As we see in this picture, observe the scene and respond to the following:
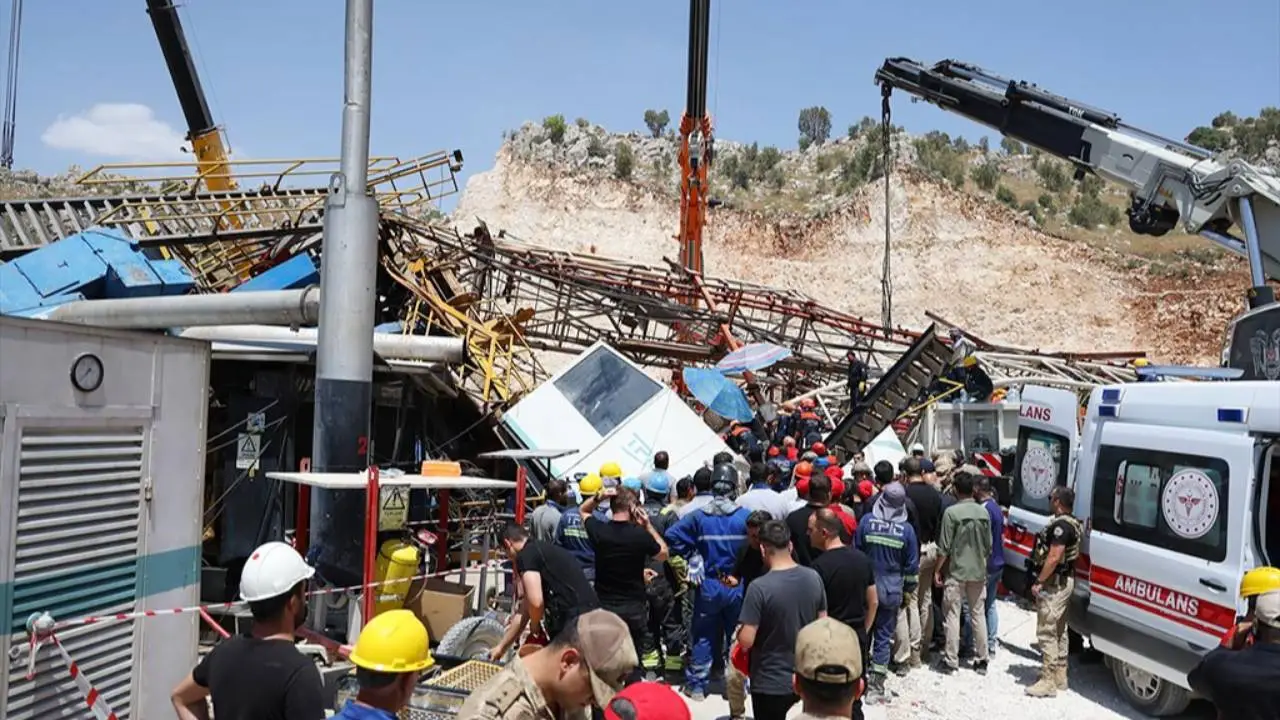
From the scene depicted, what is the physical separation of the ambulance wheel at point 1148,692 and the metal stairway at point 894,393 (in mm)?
6688

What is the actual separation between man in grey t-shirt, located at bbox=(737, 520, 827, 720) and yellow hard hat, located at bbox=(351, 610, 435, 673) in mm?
2410

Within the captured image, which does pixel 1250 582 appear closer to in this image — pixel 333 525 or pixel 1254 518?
pixel 1254 518

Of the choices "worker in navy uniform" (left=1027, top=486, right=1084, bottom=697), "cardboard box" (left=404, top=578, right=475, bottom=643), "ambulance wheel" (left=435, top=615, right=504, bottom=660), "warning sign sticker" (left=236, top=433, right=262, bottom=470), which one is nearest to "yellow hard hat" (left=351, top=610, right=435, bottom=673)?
"ambulance wheel" (left=435, top=615, right=504, bottom=660)

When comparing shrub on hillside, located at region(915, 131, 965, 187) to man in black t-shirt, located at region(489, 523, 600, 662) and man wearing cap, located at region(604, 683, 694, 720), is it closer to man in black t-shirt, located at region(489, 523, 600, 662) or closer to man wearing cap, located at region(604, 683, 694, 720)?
man in black t-shirt, located at region(489, 523, 600, 662)

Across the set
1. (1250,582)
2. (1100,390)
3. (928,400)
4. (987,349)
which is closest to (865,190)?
(987,349)

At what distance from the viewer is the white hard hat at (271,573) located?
3.46 m

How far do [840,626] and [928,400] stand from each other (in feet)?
41.0

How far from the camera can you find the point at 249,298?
32.2 ft

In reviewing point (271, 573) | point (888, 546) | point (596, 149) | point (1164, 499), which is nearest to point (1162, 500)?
point (1164, 499)

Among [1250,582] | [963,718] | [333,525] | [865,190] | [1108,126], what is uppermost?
[865,190]

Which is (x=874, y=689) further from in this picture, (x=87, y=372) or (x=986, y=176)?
(x=986, y=176)

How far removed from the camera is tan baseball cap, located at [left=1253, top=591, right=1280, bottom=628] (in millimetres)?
3844

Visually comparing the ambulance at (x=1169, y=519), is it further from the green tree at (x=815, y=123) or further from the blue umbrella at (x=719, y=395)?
the green tree at (x=815, y=123)

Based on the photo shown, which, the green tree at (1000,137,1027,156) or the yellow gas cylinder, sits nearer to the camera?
the yellow gas cylinder
